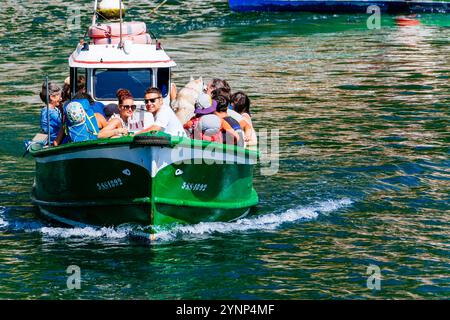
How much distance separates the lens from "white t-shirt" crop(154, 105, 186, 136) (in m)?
15.3

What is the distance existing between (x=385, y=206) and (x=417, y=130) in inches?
286

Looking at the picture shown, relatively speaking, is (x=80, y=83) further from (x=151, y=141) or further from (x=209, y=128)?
(x=151, y=141)

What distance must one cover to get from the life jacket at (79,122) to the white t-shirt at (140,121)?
54 cm

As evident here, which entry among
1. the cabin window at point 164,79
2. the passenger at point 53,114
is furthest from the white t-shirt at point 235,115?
the passenger at point 53,114

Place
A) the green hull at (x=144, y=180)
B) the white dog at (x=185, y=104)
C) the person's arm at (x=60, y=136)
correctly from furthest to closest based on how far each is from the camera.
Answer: the white dog at (x=185, y=104), the person's arm at (x=60, y=136), the green hull at (x=144, y=180)

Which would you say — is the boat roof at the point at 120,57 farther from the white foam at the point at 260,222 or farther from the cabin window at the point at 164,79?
the white foam at the point at 260,222

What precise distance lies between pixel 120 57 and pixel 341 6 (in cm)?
4108

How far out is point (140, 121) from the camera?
16125mm

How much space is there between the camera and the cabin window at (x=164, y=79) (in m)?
17.6

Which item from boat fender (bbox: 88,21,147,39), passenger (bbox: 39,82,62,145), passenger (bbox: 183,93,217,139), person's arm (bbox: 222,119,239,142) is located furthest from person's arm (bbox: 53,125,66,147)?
boat fender (bbox: 88,21,147,39)

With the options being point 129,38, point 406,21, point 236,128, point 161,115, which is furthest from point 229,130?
point 406,21

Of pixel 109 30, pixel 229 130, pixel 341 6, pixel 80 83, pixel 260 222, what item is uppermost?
pixel 341 6

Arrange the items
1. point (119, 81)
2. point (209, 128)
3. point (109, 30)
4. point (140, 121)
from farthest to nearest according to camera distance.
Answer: point (109, 30)
point (119, 81)
point (140, 121)
point (209, 128)

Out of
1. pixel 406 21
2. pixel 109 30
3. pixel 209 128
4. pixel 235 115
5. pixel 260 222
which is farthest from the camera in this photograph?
pixel 406 21
